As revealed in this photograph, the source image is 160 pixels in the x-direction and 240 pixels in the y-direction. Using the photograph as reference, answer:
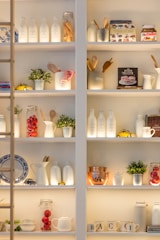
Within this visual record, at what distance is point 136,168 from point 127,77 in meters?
0.75

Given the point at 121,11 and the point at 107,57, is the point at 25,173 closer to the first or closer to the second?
the point at 107,57

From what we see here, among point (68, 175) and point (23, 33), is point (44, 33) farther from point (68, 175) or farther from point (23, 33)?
point (68, 175)

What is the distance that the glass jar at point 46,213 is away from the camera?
184 inches

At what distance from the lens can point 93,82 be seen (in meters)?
4.68

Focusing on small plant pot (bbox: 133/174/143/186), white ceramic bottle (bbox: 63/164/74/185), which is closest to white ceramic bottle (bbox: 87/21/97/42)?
white ceramic bottle (bbox: 63/164/74/185)

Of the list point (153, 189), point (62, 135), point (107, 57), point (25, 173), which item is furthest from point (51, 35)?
point (153, 189)

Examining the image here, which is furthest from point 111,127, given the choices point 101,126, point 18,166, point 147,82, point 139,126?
point 18,166

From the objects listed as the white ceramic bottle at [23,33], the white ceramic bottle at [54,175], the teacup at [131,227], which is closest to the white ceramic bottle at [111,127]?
the white ceramic bottle at [54,175]

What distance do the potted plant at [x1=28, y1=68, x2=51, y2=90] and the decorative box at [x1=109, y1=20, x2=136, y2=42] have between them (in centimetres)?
62

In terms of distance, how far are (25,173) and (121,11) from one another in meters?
1.58

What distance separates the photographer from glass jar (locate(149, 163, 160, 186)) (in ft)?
15.3

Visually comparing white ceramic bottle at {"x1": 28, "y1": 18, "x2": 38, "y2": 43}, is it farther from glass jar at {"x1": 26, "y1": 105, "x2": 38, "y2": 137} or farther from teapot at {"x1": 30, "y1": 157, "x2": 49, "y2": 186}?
teapot at {"x1": 30, "y1": 157, "x2": 49, "y2": 186}

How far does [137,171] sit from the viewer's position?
4672 millimetres

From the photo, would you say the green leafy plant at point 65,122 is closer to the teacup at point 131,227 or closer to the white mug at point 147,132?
the white mug at point 147,132
